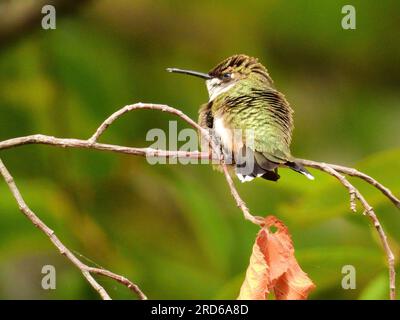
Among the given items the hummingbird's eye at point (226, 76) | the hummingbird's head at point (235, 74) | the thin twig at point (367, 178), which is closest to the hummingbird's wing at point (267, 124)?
the hummingbird's head at point (235, 74)

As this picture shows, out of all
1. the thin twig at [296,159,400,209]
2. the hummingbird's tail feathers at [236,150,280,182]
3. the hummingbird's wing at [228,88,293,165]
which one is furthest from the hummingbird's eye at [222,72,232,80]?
the thin twig at [296,159,400,209]

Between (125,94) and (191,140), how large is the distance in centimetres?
270

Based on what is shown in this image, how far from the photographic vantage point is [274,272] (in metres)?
2.38

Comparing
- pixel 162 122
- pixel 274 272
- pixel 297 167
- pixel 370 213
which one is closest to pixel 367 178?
pixel 370 213

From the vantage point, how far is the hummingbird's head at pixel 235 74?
346 cm

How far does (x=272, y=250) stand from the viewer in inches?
95.0

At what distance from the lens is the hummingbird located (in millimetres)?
2922

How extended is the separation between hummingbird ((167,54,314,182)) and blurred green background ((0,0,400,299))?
128 centimetres

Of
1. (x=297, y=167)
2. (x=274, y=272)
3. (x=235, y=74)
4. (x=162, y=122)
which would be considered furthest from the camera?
(x=162, y=122)

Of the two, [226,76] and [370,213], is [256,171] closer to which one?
[370,213]

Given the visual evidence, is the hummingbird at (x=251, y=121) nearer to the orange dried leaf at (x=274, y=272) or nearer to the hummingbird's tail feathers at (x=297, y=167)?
the hummingbird's tail feathers at (x=297, y=167)

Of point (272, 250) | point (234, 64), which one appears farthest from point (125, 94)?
point (272, 250)

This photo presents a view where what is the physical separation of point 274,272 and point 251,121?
0.83 m

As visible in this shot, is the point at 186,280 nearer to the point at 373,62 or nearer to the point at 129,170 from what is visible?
the point at 129,170
